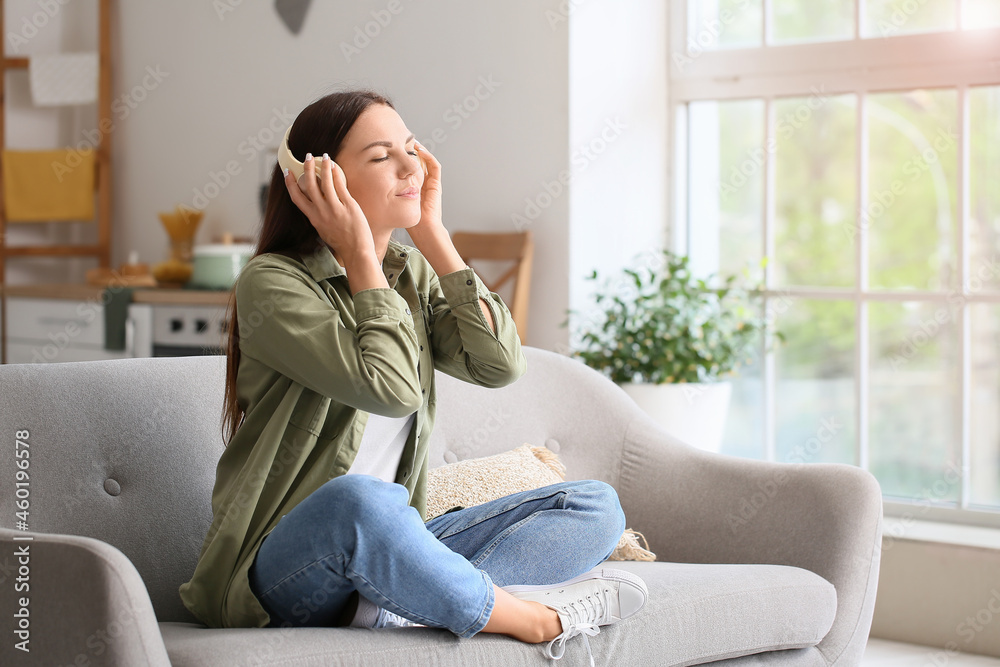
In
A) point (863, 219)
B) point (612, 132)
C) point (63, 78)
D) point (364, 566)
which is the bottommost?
point (364, 566)

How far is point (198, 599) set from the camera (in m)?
1.38

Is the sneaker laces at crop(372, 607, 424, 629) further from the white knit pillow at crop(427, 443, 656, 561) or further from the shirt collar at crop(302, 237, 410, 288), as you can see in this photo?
the shirt collar at crop(302, 237, 410, 288)

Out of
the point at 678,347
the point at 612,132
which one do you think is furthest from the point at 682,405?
the point at 612,132

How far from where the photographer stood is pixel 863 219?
287 centimetres

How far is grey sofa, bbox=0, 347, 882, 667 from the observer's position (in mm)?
1162

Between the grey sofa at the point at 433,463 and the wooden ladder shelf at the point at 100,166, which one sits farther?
the wooden ladder shelf at the point at 100,166

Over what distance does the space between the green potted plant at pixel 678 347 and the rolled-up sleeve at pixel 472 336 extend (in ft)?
4.08

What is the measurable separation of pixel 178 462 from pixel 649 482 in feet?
2.85

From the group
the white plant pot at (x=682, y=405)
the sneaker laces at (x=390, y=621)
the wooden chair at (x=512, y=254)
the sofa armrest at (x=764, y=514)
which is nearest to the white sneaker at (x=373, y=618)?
the sneaker laces at (x=390, y=621)

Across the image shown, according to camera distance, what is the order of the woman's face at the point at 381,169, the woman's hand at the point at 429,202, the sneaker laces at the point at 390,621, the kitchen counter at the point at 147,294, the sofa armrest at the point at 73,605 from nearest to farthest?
1. the sofa armrest at the point at 73,605
2. the sneaker laces at the point at 390,621
3. the woman's face at the point at 381,169
4. the woman's hand at the point at 429,202
5. the kitchen counter at the point at 147,294

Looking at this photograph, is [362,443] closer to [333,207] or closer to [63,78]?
[333,207]

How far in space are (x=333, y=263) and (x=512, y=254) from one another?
1.66 metres

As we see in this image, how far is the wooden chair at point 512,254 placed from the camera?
304cm

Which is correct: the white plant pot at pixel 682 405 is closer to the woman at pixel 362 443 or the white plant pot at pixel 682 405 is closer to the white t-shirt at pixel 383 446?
the woman at pixel 362 443
